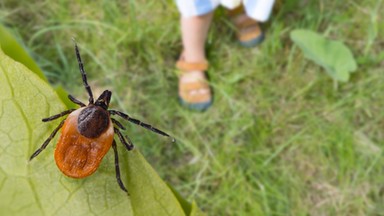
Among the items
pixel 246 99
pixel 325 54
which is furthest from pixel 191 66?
pixel 325 54

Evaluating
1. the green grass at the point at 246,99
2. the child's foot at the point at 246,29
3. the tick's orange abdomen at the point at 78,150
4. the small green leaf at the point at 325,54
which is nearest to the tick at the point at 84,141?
the tick's orange abdomen at the point at 78,150

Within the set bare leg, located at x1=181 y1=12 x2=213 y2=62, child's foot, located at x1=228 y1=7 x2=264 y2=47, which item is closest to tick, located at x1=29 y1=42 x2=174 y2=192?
bare leg, located at x1=181 y1=12 x2=213 y2=62

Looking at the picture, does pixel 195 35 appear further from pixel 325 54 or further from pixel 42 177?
pixel 42 177

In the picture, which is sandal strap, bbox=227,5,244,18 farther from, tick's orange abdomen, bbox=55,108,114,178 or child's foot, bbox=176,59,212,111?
tick's orange abdomen, bbox=55,108,114,178

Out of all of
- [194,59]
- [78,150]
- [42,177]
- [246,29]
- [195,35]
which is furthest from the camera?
[246,29]

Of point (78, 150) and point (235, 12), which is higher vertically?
point (78, 150)

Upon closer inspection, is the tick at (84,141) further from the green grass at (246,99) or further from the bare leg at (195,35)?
the green grass at (246,99)

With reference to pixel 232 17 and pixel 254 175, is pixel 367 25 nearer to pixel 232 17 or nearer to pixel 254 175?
pixel 232 17
